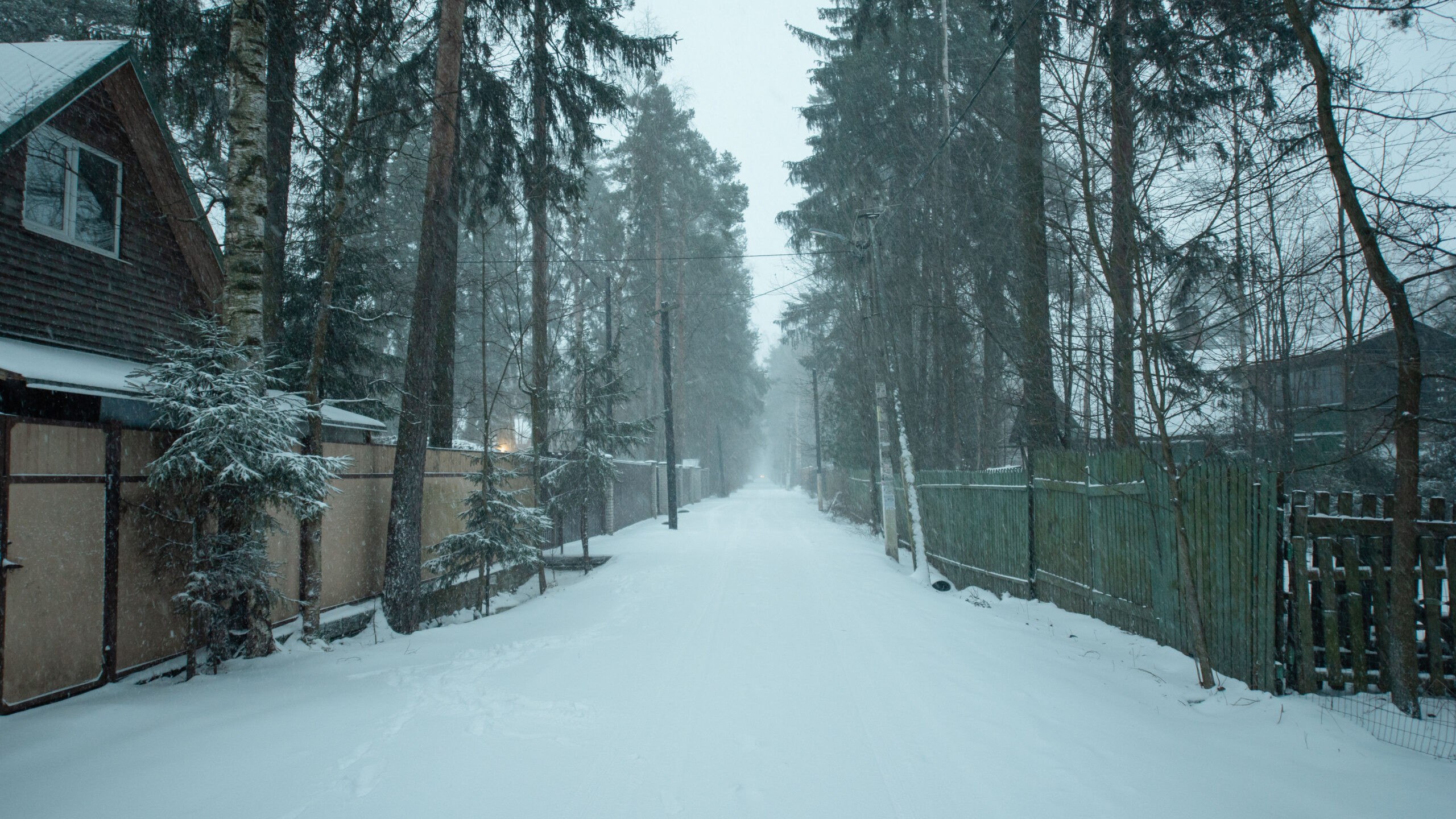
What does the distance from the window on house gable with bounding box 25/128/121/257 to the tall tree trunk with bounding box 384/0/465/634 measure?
9.54ft

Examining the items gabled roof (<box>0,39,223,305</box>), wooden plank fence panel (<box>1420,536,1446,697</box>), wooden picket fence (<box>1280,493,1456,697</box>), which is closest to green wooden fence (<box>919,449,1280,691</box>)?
wooden picket fence (<box>1280,493,1456,697</box>)

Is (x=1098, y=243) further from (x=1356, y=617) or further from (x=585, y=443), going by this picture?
(x=585, y=443)

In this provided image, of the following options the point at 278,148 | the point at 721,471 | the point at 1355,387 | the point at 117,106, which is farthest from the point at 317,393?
the point at 721,471

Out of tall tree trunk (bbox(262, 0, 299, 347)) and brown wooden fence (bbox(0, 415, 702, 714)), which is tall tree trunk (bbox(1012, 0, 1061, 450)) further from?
brown wooden fence (bbox(0, 415, 702, 714))

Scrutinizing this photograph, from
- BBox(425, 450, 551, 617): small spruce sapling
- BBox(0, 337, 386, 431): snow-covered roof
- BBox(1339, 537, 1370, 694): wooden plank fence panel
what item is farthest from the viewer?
BBox(425, 450, 551, 617): small spruce sapling

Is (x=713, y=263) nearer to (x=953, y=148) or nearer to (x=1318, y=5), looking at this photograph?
(x=953, y=148)

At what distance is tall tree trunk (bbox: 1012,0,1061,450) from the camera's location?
8.64 metres

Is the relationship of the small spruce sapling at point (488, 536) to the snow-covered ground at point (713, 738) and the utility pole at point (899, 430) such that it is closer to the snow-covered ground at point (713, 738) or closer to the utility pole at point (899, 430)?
the snow-covered ground at point (713, 738)

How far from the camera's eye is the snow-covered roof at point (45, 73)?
6629 mm

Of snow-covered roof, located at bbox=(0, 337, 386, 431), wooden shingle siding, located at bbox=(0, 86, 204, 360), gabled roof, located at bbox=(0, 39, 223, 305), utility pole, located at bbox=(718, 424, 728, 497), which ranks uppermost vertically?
gabled roof, located at bbox=(0, 39, 223, 305)

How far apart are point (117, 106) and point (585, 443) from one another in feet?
26.2

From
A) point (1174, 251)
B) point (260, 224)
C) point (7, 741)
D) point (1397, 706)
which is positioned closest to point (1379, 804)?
point (1397, 706)

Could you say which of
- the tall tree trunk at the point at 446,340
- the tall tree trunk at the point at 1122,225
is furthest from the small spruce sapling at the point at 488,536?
the tall tree trunk at the point at 1122,225

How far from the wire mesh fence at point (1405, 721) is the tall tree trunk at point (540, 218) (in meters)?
9.07
